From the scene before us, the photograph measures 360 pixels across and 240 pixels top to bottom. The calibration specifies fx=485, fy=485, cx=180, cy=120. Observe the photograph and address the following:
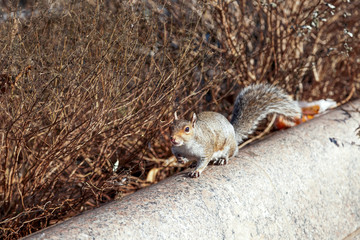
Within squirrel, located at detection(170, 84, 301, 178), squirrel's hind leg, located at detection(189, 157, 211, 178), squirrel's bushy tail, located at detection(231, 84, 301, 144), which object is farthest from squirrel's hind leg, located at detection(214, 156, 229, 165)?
squirrel's bushy tail, located at detection(231, 84, 301, 144)

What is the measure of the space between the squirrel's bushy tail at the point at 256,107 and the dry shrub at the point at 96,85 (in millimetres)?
268

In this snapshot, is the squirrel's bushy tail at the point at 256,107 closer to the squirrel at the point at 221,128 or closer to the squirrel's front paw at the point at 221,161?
the squirrel at the point at 221,128

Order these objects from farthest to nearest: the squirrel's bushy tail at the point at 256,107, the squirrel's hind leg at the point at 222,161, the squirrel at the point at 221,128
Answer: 1. the squirrel's bushy tail at the point at 256,107
2. the squirrel's hind leg at the point at 222,161
3. the squirrel at the point at 221,128

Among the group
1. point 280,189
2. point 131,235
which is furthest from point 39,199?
point 280,189

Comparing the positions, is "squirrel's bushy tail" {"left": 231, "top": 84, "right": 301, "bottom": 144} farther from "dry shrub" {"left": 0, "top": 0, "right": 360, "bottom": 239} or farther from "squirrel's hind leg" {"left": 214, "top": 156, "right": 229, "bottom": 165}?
"squirrel's hind leg" {"left": 214, "top": 156, "right": 229, "bottom": 165}

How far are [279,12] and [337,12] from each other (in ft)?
1.82

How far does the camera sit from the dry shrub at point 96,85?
238cm

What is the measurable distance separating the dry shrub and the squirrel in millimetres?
256

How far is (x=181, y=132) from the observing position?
244 cm

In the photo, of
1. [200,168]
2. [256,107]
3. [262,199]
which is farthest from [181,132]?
[256,107]

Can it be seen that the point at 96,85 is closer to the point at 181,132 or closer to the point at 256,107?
the point at 181,132

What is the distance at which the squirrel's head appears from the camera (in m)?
2.41

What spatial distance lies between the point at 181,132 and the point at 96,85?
1.71 feet

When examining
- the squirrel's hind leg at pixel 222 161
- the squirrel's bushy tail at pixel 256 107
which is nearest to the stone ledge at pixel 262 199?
the squirrel's hind leg at pixel 222 161
